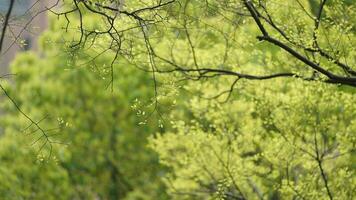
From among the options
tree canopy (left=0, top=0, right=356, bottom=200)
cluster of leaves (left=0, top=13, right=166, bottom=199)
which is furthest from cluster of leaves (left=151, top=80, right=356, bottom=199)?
cluster of leaves (left=0, top=13, right=166, bottom=199)

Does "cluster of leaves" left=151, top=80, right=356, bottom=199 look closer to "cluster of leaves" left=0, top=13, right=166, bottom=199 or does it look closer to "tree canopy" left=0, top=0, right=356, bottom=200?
"tree canopy" left=0, top=0, right=356, bottom=200

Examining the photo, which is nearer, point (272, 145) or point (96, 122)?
point (272, 145)

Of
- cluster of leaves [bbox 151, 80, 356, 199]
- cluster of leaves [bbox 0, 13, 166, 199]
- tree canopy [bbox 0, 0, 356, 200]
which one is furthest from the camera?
cluster of leaves [bbox 0, 13, 166, 199]

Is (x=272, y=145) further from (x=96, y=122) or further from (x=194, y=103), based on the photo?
(x=96, y=122)

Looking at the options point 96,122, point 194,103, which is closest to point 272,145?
point 194,103

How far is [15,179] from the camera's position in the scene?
18.6 meters

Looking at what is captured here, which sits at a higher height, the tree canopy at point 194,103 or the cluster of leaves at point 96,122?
the cluster of leaves at point 96,122

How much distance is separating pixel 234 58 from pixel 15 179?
6144mm

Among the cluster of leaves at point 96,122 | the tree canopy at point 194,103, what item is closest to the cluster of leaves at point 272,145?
the tree canopy at point 194,103

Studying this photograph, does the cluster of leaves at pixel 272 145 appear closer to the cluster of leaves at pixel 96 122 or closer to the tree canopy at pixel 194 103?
the tree canopy at pixel 194 103

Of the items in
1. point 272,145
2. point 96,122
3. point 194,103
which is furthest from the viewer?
point 96,122

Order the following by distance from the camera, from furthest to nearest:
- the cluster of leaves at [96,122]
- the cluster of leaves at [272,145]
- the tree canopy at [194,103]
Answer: the cluster of leaves at [96,122]
the cluster of leaves at [272,145]
the tree canopy at [194,103]

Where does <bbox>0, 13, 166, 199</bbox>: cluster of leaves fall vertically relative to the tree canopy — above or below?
above

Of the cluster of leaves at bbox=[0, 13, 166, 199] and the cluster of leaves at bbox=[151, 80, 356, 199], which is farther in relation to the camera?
the cluster of leaves at bbox=[0, 13, 166, 199]
